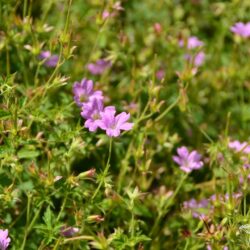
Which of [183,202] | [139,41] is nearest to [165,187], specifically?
[183,202]

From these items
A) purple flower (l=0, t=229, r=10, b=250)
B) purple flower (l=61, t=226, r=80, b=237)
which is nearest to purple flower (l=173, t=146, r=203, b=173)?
purple flower (l=61, t=226, r=80, b=237)

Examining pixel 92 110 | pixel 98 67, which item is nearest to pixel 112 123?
pixel 92 110

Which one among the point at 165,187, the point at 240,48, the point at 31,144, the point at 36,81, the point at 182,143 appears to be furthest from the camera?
the point at 240,48

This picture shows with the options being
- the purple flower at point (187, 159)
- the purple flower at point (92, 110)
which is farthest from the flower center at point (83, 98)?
the purple flower at point (187, 159)

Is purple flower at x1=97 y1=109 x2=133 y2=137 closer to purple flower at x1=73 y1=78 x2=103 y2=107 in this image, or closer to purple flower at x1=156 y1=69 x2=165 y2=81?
purple flower at x1=73 y1=78 x2=103 y2=107

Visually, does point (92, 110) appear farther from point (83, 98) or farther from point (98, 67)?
point (98, 67)

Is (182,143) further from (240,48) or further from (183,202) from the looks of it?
(240,48)
